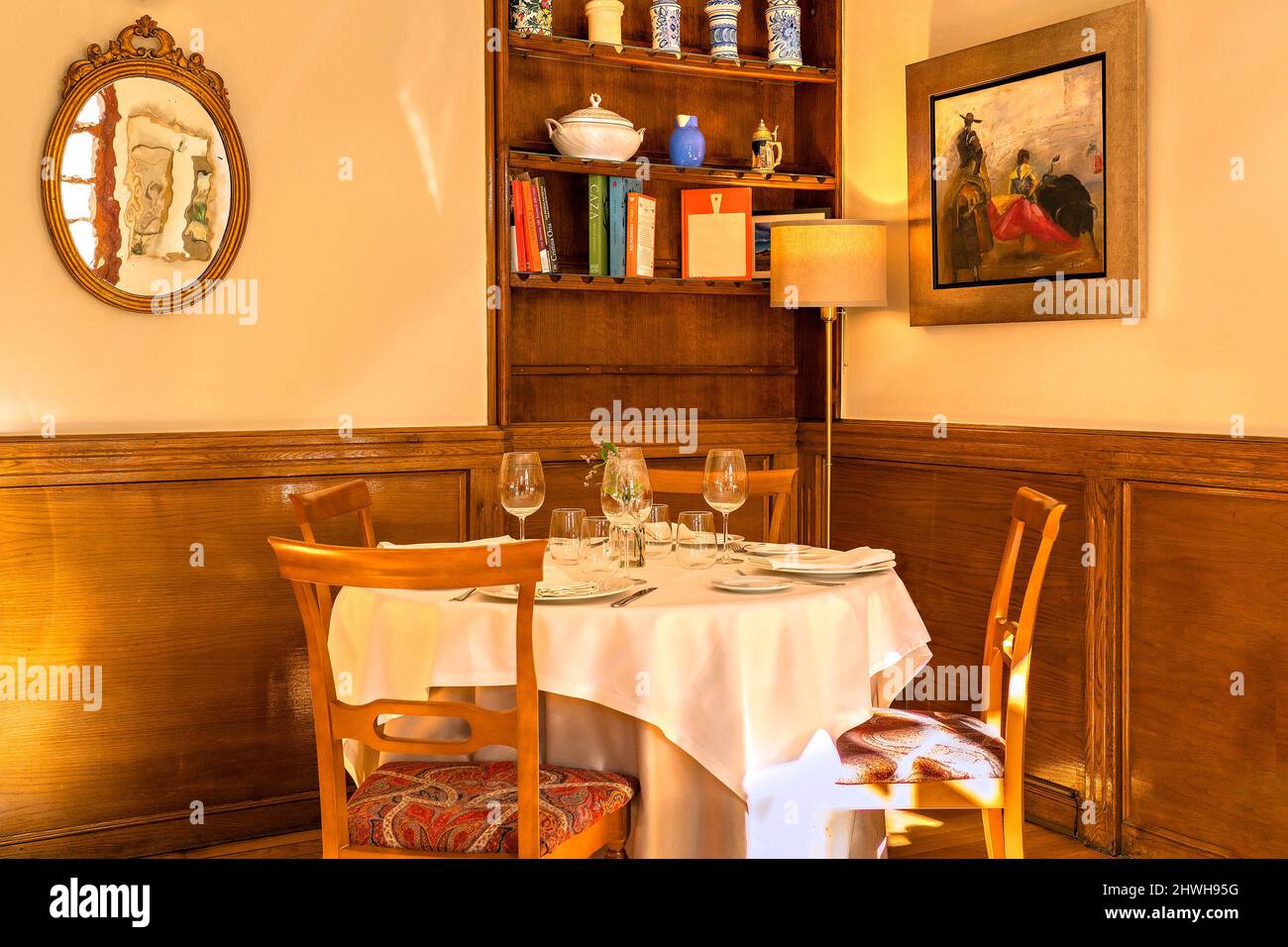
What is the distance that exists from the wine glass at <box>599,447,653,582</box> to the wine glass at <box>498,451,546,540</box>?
150mm

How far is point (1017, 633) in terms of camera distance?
244cm

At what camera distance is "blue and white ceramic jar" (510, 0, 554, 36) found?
3861 mm

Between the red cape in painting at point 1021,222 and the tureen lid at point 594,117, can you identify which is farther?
the tureen lid at point 594,117

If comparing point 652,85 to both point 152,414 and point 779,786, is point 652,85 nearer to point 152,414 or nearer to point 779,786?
point 152,414

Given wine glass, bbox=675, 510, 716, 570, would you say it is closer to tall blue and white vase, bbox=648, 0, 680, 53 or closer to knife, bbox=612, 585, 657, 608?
knife, bbox=612, 585, 657, 608

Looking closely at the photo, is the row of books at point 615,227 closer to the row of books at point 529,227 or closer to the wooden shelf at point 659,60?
the row of books at point 529,227

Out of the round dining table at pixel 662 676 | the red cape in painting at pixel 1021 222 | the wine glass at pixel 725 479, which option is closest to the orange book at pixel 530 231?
the red cape in painting at pixel 1021 222

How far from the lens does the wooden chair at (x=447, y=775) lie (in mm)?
1861

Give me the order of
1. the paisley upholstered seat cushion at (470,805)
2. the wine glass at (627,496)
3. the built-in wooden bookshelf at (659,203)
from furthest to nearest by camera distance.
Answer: the built-in wooden bookshelf at (659,203) < the wine glass at (627,496) < the paisley upholstered seat cushion at (470,805)

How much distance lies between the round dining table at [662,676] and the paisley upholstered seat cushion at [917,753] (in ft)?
0.43

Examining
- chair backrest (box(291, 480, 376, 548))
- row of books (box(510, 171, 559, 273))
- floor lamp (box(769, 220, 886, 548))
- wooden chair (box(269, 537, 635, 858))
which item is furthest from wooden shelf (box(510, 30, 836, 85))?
wooden chair (box(269, 537, 635, 858))

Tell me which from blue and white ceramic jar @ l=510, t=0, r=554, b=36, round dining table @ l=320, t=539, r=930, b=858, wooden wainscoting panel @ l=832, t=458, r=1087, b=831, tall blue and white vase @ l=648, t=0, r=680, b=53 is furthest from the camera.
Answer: tall blue and white vase @ l=648, t=0, r=680, b=53

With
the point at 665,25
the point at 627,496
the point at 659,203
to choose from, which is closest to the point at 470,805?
the point at 627,496
